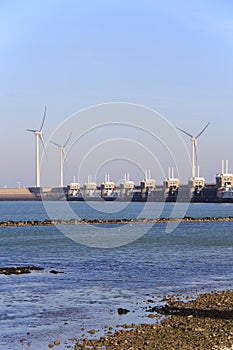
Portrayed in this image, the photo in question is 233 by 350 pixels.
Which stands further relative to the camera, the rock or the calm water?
the rock

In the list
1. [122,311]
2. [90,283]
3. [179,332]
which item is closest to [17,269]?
[90,283]

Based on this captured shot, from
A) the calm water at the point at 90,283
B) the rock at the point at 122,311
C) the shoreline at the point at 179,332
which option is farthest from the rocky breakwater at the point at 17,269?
the shoreline at the point at 179,332

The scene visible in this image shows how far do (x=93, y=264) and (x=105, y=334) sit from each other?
22228 mm

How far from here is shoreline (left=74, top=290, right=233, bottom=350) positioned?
19.4m

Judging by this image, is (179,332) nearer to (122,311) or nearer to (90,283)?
(122,311)

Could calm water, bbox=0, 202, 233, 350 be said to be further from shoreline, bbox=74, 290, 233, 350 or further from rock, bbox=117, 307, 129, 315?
shoreline, bbox=74, 290, 233, 350

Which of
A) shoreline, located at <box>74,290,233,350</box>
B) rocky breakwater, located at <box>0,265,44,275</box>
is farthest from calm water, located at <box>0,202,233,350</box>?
shoreline, located at <box>74,290,233,350</box>

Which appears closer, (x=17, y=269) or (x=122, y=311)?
(x=122, y=311)

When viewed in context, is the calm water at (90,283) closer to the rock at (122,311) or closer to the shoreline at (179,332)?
the rock at (122,311)

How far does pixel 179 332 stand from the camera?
21.0 metres

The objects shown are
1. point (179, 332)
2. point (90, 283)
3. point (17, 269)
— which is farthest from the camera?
point (17, 269)

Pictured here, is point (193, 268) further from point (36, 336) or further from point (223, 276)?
Result: point (36, 336)

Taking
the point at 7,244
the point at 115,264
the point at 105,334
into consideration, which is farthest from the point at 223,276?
the point at 7,244

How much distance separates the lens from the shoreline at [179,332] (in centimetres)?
1936
